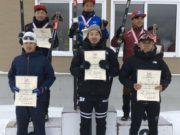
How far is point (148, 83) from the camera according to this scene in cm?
→ 478

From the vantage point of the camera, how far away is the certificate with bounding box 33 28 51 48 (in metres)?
5.45

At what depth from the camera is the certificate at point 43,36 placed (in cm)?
545

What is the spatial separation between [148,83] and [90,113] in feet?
2.94

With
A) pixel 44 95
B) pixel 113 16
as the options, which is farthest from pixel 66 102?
pixel 44 95

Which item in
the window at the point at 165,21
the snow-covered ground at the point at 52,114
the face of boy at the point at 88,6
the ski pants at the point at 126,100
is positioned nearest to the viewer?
the face of boy at the point at 88,6

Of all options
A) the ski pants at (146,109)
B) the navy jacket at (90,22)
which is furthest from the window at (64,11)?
the ski pants at (146,109)

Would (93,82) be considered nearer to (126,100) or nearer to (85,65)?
(85,65)

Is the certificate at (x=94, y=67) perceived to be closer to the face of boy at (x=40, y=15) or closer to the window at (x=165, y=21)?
the face of boy at (x=40, y=15)

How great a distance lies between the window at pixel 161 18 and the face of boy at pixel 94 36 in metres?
3.27

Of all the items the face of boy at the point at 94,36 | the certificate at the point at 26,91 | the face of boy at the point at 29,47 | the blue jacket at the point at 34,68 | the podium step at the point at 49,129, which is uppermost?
the face of boy at the point at 94,36

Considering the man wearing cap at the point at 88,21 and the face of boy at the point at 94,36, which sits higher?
the man wearing cap at the point at 88,21

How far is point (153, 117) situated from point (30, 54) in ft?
6.08

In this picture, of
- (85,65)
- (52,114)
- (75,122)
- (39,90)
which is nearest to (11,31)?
(52,114)

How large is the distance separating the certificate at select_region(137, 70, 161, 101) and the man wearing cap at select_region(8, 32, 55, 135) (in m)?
1.19
